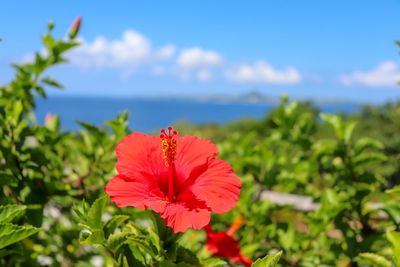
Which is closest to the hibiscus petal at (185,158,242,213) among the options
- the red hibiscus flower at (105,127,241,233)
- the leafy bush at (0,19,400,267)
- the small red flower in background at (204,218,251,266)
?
the red hibiscus flower at (105,127,241,233)

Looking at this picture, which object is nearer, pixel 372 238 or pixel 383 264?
pixel 383 264

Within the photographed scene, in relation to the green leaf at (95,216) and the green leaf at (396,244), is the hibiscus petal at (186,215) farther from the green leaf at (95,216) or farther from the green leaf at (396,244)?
the green leaf at (396,244)

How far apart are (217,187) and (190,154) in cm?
14

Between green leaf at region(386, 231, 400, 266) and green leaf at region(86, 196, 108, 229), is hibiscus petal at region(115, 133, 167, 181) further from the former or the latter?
green leaf at region(386, 231, 400, 266)

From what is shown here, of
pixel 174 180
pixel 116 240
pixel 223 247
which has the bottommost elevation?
pixel 223 247

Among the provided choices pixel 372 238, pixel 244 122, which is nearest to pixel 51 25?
pixel 372 238

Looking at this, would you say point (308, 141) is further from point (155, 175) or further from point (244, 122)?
point (244, 122)

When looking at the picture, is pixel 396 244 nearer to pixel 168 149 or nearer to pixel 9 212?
pixel 168 149

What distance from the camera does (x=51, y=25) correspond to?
2.13 m

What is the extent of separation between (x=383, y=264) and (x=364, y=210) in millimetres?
692

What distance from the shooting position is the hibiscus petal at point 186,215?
3.23ft

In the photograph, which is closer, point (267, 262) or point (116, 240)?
point (267, 262)

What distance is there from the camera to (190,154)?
1.19 m

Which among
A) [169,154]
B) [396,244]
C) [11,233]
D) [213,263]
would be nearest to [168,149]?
[169,154]
